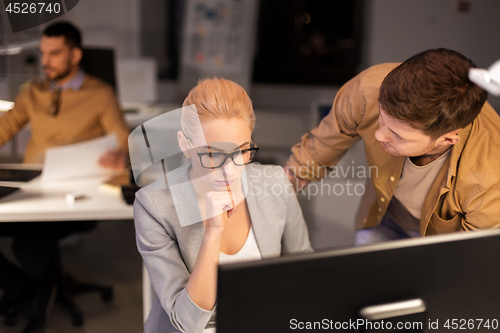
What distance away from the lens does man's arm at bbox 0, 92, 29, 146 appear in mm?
1205

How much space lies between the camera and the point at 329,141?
1228 mm

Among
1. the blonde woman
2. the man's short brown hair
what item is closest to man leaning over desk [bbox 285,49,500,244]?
the man's short brown hair

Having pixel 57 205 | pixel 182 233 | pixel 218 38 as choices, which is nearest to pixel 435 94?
pixel 182 233

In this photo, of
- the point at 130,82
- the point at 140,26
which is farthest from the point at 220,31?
the point at 130,82

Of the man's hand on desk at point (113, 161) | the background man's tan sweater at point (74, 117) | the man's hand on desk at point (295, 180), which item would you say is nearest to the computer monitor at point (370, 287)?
the man's hand on desk at point (295, 180)

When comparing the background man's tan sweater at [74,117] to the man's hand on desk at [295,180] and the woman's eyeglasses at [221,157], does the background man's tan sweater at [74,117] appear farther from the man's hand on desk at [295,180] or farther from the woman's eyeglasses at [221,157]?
the woman's eyeglasses at [221,157]

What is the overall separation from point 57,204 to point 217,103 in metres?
0.97

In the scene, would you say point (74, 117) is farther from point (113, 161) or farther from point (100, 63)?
point (100, 63)

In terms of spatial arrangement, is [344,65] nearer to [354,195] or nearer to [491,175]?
[354,195]

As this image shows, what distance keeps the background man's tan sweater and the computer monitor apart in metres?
1.27

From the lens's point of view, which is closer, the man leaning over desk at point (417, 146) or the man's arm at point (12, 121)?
the man leaning over desk at point (417, 146)

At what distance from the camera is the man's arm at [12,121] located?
3.95ft

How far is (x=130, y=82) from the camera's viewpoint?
309cm

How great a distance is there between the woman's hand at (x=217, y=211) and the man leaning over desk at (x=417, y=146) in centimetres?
36
